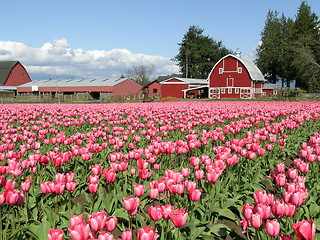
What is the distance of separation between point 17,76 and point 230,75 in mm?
56409

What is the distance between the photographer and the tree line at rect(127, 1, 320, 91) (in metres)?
72.5

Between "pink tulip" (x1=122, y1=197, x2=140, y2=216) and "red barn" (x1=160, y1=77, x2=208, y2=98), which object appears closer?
"pink tulip" (x1=122, y1=197, x2=140, y2=216)

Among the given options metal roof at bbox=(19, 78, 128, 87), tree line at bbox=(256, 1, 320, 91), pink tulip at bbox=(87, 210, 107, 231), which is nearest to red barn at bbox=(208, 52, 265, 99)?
tree line at bbox=(256, 1, 320, 91)

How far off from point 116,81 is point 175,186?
217 ft

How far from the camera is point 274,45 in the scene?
81.4 m

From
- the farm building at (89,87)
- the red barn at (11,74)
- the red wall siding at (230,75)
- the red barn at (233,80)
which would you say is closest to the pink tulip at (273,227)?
the red barn at (233,80)

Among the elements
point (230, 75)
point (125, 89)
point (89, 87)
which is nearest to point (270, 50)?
point (230, 75)

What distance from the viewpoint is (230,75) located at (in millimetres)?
56656

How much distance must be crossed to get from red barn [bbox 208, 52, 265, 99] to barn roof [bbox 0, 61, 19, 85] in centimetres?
5184

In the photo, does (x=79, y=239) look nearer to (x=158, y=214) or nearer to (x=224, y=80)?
(x=158, y=214)

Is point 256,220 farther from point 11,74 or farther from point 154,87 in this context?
point 11,74

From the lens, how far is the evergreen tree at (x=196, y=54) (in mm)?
92188

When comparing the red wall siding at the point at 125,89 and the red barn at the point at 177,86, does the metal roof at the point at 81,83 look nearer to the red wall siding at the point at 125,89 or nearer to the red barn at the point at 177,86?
the red wall siding at the point at 125,89

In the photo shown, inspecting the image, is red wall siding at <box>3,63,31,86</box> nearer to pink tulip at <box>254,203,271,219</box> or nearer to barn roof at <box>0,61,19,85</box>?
barn roof at <box>0,61,19,85</box>
